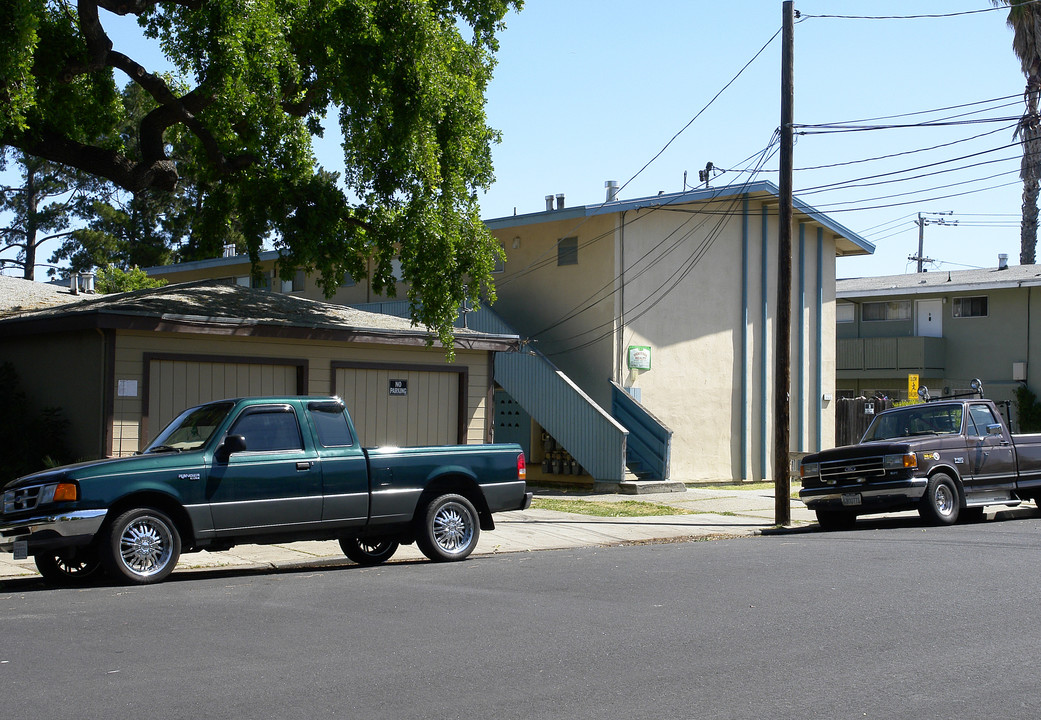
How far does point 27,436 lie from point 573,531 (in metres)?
7.82

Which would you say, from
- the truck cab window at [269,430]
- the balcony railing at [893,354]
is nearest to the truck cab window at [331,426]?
the truck cab window at [269,430]

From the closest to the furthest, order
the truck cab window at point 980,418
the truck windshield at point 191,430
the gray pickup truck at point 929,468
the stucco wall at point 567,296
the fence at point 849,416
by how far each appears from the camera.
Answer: the truck windshield at point 191,430, the gray pickup truck at point 929,468, the truck cab window at point 980,418, the stucco wall at point 567,296, the fence at point 849,416

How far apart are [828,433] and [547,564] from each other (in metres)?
18.4

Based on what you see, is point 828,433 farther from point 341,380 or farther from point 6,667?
point 6,667

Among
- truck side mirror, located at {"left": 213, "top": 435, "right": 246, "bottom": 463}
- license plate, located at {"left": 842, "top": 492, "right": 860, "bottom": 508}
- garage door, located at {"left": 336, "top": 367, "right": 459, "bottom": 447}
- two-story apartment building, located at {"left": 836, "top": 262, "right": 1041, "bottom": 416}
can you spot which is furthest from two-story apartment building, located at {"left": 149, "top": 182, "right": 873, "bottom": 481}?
truck side mirror, located at {"left": 213, "top": 435, "right": 246, "bottom": 463}

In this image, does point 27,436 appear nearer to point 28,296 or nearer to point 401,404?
point 401,404

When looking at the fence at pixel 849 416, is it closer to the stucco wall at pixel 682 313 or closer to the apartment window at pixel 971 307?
the stucco wall at pixel 682 313

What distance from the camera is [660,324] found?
25266 millimetres

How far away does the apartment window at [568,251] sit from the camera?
25.5 m

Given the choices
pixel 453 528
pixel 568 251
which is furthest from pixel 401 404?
pixel 568 251

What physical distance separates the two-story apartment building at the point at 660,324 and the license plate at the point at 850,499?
6.60 meters

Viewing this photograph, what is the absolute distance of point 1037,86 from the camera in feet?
145

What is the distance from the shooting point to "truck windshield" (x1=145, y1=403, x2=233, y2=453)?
36.5 feet

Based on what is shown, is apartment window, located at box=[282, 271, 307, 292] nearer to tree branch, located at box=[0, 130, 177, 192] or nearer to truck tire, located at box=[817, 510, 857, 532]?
tree branch, located at box=[0, 130, 177, 192]
